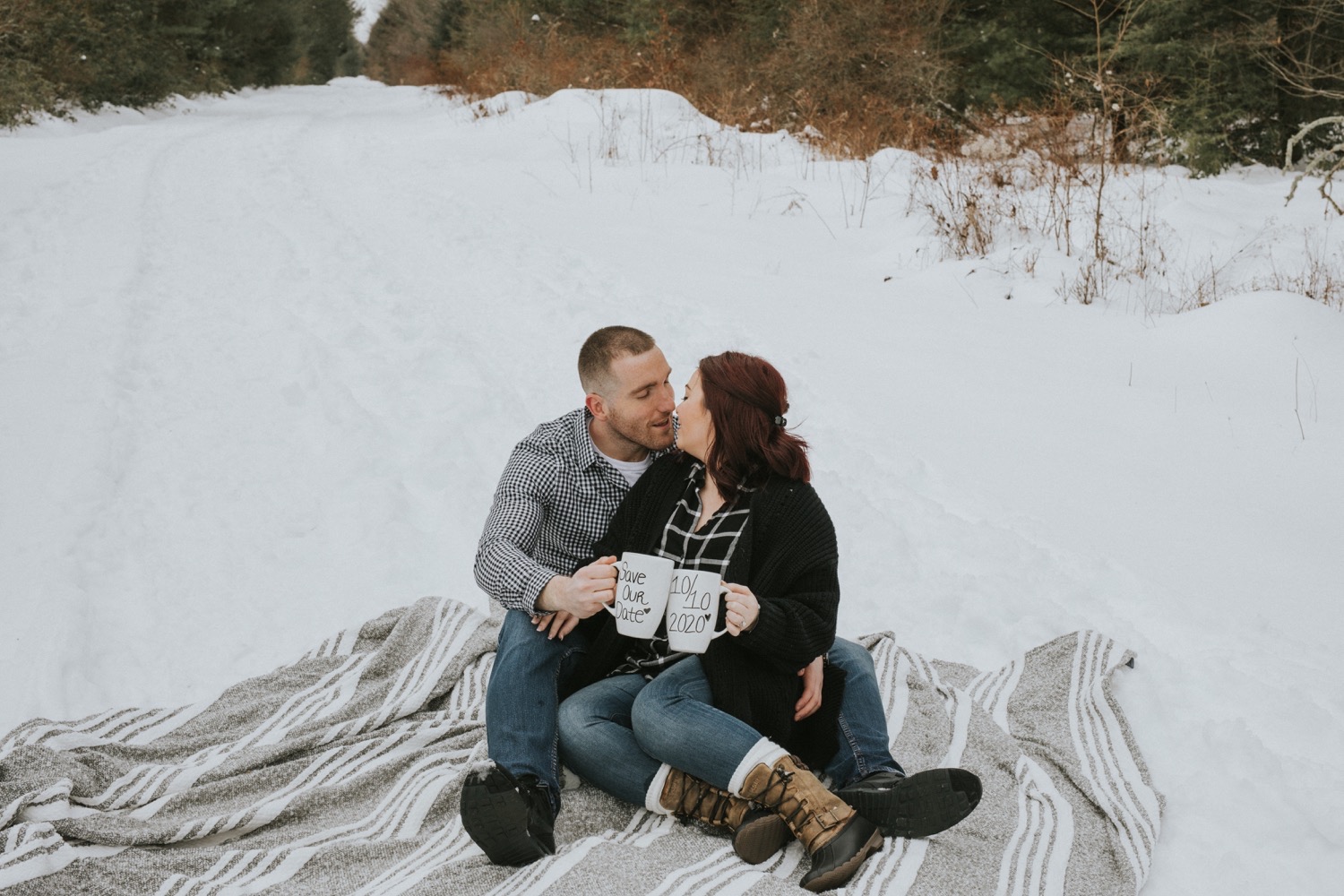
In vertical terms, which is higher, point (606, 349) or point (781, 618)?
point (606, 349)

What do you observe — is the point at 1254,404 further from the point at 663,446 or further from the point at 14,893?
the point at 14,893

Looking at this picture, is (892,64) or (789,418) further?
(892,64)

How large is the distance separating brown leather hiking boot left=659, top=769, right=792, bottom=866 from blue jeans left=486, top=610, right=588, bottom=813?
32 centimetres

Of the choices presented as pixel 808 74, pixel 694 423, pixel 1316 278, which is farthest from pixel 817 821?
pixel 808 74

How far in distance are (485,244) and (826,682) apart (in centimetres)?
585

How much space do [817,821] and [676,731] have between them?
0.39 meters

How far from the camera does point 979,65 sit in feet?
40.5

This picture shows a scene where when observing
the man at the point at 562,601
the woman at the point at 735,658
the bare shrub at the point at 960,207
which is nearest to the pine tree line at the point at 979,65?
the bare shrub at the point at 960,207

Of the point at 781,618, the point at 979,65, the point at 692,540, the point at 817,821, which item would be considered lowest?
the point at 817,821

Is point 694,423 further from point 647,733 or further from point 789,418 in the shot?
point 789,418

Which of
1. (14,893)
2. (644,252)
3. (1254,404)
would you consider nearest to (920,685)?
(14,893)

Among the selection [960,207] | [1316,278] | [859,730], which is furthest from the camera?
[960,207]

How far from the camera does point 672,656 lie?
2.80m

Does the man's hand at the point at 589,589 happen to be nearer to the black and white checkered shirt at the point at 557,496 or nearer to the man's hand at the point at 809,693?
the black and white checkered shirt at the point at 557,496
